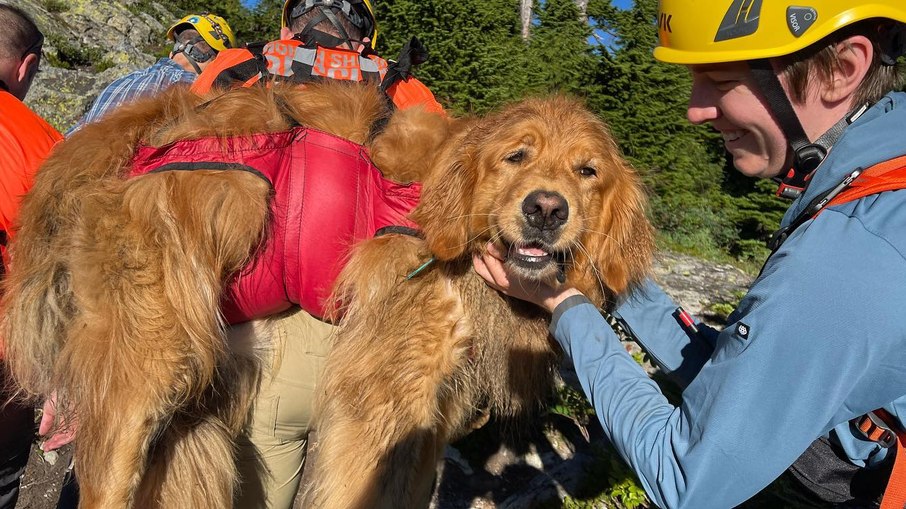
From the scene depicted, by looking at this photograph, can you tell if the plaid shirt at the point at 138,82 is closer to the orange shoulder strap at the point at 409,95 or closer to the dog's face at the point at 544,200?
the orange shoulder strap at the point at 409,95

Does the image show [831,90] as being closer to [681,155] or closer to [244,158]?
[244,158]

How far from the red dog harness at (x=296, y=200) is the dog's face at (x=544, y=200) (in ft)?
1.08

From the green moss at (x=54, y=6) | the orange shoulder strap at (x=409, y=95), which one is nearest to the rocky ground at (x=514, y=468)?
the orange shoulder strap at (x=409, y=95)

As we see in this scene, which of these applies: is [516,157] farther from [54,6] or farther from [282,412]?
[54,6]

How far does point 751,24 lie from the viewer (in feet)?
6.12

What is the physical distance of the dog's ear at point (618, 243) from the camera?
2.71 m

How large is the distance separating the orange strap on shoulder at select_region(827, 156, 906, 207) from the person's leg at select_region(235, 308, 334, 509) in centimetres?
226

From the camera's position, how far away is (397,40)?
44.8ft

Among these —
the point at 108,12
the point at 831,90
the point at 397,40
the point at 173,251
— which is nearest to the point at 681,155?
the point at 397,40

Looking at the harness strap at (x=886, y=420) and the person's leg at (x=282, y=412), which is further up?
the harness strap at (x=886, y=420)

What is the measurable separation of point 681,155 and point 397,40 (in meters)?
7.24

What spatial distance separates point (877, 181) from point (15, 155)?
10.7 feet

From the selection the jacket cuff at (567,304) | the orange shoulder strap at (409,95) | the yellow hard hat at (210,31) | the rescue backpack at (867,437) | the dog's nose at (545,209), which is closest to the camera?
the rescue backpack at (867,437)

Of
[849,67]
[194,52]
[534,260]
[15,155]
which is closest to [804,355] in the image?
[849,67]
